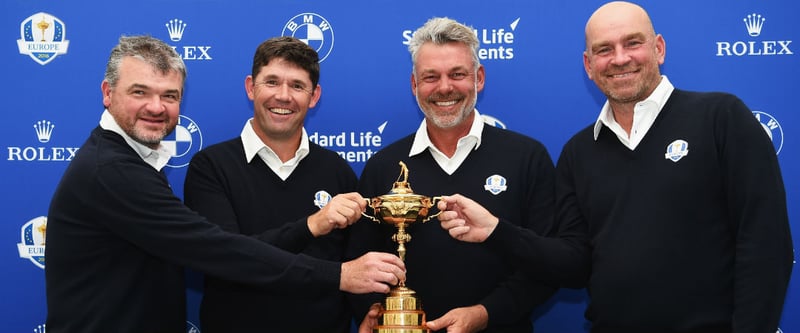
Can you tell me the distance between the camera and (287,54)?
2.70 m

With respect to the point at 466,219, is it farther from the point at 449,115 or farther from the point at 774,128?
the point at 774,128

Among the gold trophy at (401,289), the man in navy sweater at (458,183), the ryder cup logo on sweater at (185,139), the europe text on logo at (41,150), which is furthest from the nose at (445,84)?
the europe text on logo at (41,150)

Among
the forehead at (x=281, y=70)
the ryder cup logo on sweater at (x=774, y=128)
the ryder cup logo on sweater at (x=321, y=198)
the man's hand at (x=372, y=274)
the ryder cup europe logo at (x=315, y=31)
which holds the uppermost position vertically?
the ryder cup europe logo at (x=315, y=31)

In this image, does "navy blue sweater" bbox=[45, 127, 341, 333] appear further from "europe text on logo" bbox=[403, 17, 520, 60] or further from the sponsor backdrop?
"europe text on logo" bbox=[403, 17, 520, 60]

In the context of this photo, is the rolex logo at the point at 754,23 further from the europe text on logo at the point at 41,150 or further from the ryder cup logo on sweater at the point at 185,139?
the europe text on logo at the point at 41,150

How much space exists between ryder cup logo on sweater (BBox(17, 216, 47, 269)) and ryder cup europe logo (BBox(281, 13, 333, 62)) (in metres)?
1.52

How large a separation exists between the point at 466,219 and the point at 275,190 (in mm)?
770

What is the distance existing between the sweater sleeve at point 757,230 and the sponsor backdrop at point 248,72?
3.98 feet

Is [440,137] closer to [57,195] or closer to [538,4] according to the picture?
[538,4]

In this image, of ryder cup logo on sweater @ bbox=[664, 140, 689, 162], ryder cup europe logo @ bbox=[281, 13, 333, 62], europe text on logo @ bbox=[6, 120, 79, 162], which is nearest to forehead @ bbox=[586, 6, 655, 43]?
ryder cup logo on sweater @ bbox=[664, 140, 689, 162]

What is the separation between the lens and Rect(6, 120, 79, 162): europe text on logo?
332cm

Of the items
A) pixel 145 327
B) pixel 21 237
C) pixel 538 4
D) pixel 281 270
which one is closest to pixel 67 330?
pixel 145 327

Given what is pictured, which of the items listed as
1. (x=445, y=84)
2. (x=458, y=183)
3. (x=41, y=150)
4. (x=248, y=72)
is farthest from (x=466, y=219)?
(x=41, y=150)

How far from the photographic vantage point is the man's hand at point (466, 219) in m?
2.31
